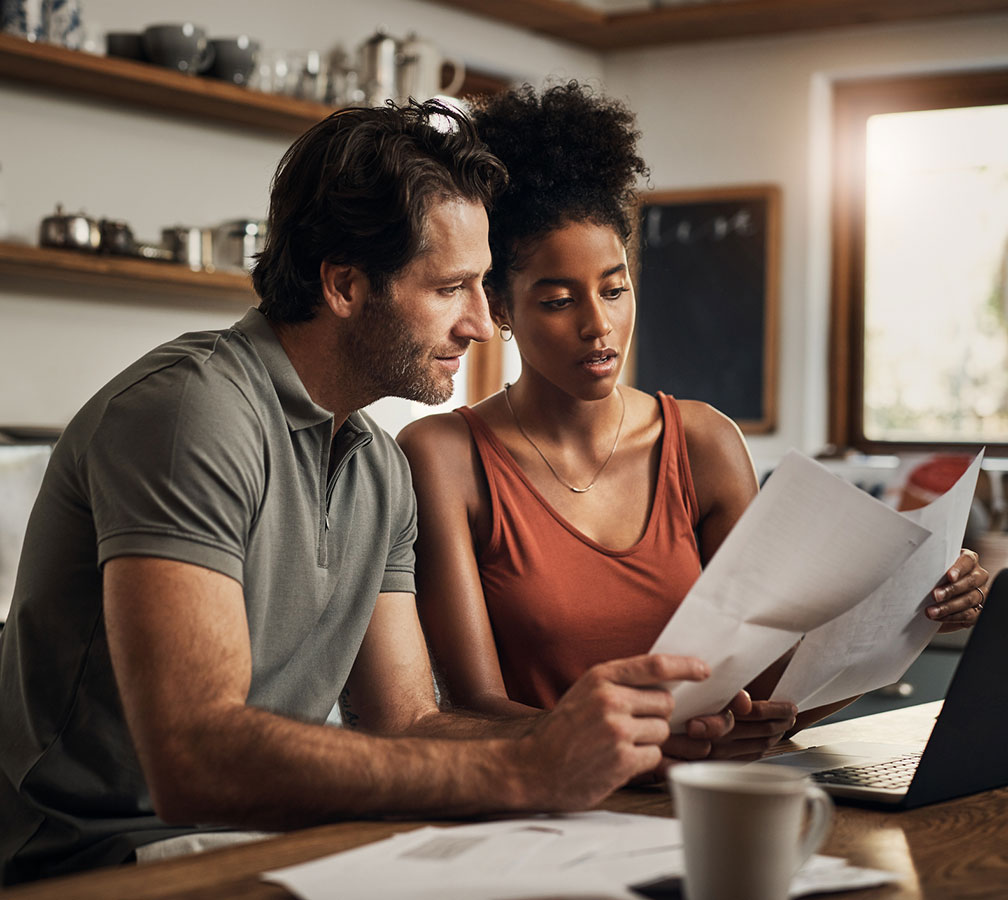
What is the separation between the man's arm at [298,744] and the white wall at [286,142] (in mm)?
2401

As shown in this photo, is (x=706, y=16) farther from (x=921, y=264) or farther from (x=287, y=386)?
(x=287, y=386)

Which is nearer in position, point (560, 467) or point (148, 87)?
point (560, 467)

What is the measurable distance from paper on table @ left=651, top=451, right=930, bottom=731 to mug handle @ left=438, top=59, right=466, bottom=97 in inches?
124

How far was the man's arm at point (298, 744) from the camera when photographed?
94 cm

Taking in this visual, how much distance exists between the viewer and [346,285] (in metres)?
1.38

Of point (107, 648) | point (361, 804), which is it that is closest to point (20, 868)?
point (107, 648)

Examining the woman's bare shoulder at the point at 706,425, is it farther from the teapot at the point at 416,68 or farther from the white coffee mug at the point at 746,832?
the teapot at the point at 416,68

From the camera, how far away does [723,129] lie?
433 cm

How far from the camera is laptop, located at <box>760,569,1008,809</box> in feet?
3.34

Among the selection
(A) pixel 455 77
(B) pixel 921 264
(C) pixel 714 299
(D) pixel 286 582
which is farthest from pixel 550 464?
(B) pixel 921 264

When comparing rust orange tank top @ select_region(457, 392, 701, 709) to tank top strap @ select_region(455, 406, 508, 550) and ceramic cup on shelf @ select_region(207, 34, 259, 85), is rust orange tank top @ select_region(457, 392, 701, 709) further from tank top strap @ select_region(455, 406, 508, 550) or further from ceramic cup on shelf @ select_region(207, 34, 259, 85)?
ceramic cup on shelf @ select_region(207, 34, 259, 85)

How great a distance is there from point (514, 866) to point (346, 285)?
76 centimetres

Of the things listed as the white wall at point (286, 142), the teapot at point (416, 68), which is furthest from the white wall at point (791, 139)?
the teapot at point (416, 68)

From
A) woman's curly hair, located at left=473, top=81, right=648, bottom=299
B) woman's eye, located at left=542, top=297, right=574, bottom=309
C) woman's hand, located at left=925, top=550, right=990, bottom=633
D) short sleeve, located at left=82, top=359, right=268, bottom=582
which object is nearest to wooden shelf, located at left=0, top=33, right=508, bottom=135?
woman's curly hair, located at left=473, top=81, right=648, bottom=299
